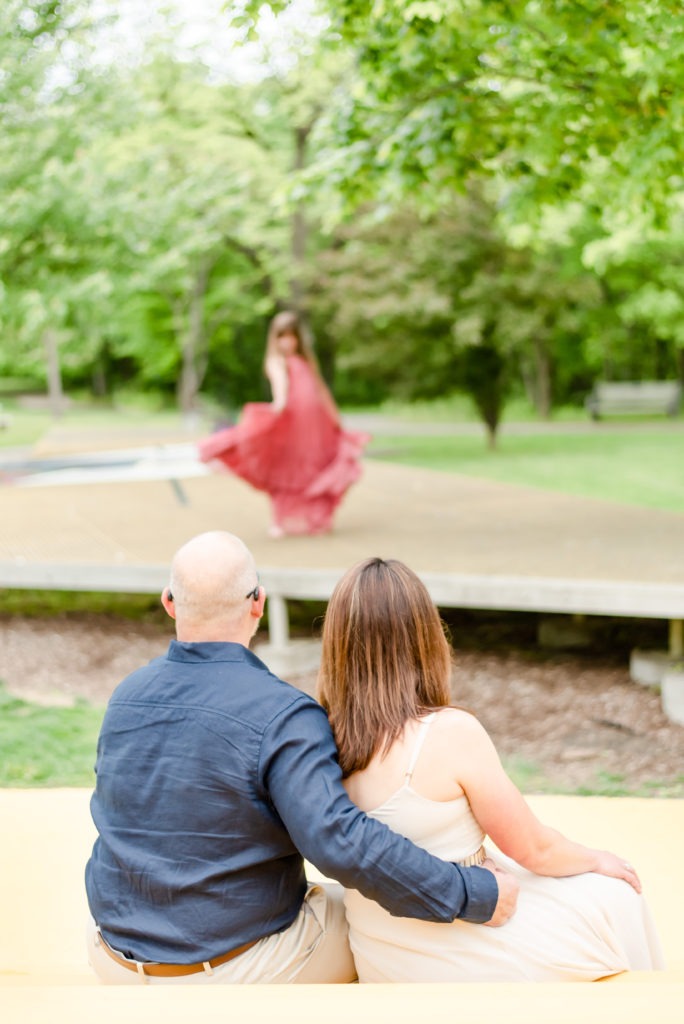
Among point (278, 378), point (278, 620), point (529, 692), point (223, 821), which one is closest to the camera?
point (223, 821)

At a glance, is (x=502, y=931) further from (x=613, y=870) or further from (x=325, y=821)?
(x=325, y=821)

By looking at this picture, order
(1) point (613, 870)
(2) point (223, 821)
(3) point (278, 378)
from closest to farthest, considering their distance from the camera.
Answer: (2) point (223, 821)
(1) point (613, 870)
(3) point (278, 378)

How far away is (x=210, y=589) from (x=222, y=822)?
1.57ft

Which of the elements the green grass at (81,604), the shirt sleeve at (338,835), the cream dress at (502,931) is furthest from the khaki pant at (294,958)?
the green grass at (81,604)

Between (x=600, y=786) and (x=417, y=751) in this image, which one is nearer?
(x=417, y=751)

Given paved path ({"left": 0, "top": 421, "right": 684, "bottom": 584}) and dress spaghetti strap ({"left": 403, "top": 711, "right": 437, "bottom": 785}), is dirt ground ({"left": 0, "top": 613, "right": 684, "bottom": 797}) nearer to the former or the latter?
paved path ({"left": 0, "top": 421, "right": 684, "bottom": 584})

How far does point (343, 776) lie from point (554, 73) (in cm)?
562

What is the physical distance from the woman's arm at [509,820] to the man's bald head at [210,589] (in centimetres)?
53

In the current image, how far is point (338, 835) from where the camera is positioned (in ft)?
6.93

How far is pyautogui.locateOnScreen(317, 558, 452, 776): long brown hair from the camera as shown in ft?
7.57

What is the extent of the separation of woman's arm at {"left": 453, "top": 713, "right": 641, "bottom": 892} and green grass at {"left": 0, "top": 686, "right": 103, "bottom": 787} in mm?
3200

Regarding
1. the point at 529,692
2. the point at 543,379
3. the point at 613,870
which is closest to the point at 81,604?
the point at 529,692

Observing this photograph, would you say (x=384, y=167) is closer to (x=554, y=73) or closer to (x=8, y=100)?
(x=554, y=73)

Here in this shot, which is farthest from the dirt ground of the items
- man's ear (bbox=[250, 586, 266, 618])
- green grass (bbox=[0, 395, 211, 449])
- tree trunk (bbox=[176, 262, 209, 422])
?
tree trunk (bbox=[176, 262, 209, 422])
